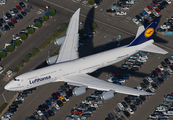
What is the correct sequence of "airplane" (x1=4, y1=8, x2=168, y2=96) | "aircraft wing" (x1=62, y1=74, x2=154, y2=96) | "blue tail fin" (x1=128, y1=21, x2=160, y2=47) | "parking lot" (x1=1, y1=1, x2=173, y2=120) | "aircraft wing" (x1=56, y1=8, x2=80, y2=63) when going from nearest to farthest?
"airplane" (x1=4, y1=8, x2=168, y2=96), "aircraft wing" (x1=62, y1=74, x2=154, y2=96), "parking lot" (x1=1, y1=1, x2=173, y2=120), "blue tail fin" (x1=128, y1=21, x2=160, y2=47), "aircraft wing" (x1=56, y1=8, x2=80, y2=63)

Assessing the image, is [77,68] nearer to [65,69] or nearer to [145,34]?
[65,69]

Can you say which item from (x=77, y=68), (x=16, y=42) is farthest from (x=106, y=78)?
(x=16, y=42)

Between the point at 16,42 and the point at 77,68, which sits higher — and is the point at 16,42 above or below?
above

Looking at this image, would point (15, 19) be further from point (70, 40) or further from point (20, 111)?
point (20, 111)

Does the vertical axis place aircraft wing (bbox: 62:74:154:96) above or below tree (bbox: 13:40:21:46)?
below

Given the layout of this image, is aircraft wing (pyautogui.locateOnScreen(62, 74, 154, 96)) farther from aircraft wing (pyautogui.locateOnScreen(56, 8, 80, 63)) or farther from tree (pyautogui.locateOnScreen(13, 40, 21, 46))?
tree (pyautogui.locateOnScreen(13, 40, 21, 46))

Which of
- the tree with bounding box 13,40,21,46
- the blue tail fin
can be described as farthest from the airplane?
the tree with bounding box 13,40,21,46

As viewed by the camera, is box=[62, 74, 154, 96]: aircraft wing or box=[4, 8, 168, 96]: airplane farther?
box=[62, 74, 154, 96]: aircraft wing

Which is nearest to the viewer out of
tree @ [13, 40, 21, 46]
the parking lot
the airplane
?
the airplane
